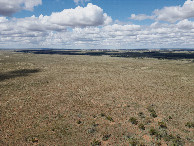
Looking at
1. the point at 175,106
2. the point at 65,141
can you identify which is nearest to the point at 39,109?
the point at 65,141

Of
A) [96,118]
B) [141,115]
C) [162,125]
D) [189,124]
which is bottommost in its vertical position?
[96,118]

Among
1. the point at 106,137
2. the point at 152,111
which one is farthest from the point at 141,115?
the point at 106,137

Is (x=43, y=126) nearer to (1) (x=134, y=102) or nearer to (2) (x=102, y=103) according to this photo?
(2) (x=102, y=103)

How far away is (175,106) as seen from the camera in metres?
31.0

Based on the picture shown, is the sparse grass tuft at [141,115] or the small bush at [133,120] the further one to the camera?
the sparse grass tuft at [141,115]

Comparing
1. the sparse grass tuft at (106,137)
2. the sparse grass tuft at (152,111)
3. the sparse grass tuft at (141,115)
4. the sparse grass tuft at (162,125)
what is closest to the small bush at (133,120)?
the sparse grass tuft at (141,115)

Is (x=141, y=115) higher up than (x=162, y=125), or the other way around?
(x=162, y=125)

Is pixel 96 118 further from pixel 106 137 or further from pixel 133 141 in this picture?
pixel 133 141

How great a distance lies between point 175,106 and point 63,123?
22.6m

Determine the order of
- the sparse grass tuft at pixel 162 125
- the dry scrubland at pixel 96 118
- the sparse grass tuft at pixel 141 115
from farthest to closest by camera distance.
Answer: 1. the sparse grass tuft at pixel 141 115
2. the sparse grass tuft at pixel 162 125
3. the dry scrubland at pixel 96 118

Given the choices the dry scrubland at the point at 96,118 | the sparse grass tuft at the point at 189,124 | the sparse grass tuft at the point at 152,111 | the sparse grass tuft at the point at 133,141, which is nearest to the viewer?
the sparse grass tuft at the point at 133,141

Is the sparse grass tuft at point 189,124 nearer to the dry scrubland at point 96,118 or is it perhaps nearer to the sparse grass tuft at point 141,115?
the dry scrubland at point 96,118

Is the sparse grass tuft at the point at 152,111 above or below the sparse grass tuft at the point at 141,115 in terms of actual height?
above

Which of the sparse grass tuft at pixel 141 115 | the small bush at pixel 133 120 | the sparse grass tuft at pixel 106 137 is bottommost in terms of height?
the sparse grass tuft at pixel 106 137
